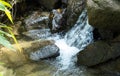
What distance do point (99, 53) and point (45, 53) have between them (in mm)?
1119

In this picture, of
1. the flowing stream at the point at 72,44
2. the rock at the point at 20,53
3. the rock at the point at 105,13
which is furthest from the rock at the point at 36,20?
the rock at the point at 105,13

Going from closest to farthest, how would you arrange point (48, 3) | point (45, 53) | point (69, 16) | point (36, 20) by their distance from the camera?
1. point (45, 53)
2. point (69, 16)
3. point (36, 20)
4. point (48, 3)

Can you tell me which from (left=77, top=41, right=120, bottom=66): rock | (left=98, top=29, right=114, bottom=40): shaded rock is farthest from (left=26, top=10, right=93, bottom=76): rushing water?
(left=98, top=29, right=114, bottom=40): shaded rock

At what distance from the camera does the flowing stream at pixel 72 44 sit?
4.82 metres

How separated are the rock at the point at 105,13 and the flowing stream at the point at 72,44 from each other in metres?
1.00

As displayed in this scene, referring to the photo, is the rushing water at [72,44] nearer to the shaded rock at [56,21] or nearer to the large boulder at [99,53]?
the shaded rock at [56,21]

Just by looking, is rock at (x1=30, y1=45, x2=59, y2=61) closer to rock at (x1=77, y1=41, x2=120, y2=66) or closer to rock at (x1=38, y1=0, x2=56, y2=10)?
rock at (x1=77, y1=41, x2=120, y2=66)

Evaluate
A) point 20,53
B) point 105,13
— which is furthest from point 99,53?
point 20,53

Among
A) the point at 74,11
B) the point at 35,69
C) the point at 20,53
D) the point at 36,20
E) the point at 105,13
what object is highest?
the point at 105,13

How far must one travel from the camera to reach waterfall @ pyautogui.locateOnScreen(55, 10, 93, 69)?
205 inches

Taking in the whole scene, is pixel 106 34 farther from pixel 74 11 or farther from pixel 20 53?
pixel 74 11

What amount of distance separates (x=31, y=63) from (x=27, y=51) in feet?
1.48

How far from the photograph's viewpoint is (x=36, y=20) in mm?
7160

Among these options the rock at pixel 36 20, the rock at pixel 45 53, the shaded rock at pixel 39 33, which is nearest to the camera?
the rock at pixel 45 53
